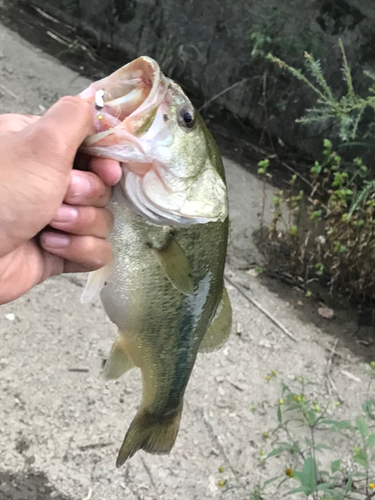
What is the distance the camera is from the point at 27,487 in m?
2.13

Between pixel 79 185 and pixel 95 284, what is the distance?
13.8 inches

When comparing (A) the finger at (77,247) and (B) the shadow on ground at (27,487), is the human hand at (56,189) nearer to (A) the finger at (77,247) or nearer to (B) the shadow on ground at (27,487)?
(A) the finger at (77,247)

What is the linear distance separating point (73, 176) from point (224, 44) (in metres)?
3.88

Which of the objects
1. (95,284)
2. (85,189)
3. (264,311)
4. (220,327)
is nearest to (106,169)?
(85,189)

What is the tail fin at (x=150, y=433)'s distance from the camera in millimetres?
1677

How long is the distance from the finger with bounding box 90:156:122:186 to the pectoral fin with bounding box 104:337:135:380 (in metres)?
0.67

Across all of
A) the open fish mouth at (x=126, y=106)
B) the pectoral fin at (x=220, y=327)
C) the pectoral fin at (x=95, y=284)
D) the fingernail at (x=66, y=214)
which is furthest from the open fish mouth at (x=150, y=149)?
the pectoral fin at (x=220, y=327)

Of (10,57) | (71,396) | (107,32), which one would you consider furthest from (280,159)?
(71,396)

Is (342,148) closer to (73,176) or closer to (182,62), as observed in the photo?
(182,62)

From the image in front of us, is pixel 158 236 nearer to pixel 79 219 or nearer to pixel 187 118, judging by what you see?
pixel 79 219

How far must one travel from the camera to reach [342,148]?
171 inches

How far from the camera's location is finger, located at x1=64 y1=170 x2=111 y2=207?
1.14 m

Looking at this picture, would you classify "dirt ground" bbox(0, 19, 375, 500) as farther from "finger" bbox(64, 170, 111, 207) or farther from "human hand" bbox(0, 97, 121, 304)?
"finger" bbox(64, 170, 111, 207)

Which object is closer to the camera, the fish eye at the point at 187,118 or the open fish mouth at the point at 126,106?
the open fish mouth at the point at 126,106
